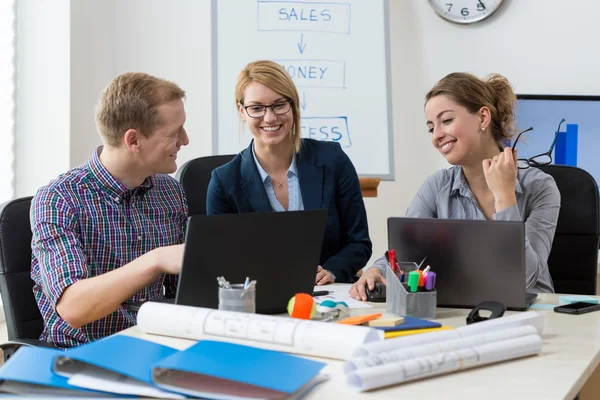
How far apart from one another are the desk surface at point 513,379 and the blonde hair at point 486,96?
2.85ft

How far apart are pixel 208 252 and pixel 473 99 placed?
3.28ft

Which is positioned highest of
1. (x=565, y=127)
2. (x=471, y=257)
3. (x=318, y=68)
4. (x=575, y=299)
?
(x=318, y=68)

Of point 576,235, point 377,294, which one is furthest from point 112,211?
point 576,235

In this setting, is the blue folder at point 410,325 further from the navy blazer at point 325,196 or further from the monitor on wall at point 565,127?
the monitor on wall at point 565,127

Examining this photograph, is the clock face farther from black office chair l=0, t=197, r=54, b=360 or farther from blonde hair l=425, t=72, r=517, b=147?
black office chair l=0, t=197, r=54, b=360

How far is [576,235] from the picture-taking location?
2.03 m

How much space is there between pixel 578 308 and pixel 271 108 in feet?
3.22

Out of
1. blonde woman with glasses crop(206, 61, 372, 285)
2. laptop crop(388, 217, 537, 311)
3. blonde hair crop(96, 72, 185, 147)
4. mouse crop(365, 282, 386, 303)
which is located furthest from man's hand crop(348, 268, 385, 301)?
blonde hair crop(96, 72, 185, 147)

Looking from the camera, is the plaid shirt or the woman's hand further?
the woman's hand

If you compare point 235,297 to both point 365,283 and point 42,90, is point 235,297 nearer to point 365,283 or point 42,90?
point 365,283

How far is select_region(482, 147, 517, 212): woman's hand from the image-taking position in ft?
5.70

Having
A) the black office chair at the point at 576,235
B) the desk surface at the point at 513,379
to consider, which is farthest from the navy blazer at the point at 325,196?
the desk surface at the point at 513,379

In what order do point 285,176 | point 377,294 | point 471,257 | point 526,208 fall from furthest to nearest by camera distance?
point 285,176 → point 526,208 → point 377,294 → point 471,257

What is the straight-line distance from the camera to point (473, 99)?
194 cm
